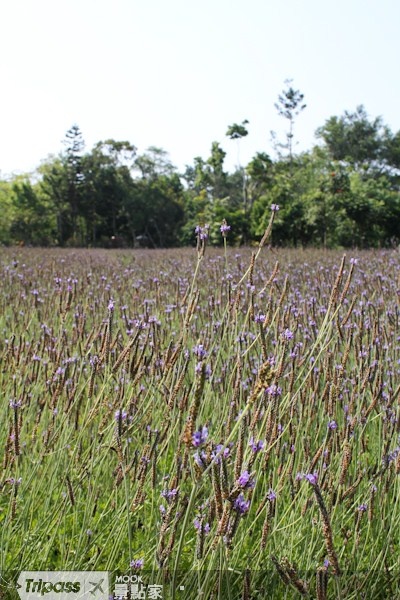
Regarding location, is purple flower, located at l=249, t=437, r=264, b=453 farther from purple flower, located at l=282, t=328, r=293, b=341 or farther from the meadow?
purple flower, located at l=282, t=328, r=293, b=341

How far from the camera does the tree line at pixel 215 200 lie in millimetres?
18719

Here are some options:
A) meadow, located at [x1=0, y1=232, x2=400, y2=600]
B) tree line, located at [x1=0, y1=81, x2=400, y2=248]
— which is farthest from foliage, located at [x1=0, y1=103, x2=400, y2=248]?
meadow, located at [x1=0, y1=232, x2=400, y2=600]

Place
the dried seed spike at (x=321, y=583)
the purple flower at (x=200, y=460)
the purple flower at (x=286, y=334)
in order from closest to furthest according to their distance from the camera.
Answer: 1. the dried seed spike at (x=321, y=583)
2. the purple flower at (x=200, y=460)
3. the purple flower at (x=286, y=334)

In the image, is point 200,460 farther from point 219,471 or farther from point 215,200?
Result: point 215,200

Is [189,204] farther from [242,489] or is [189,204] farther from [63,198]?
[242,489]

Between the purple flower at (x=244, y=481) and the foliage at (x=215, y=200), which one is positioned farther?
the foliage at (x=215, y=200)

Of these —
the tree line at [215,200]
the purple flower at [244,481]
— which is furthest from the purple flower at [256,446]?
the tree line at [215,200]

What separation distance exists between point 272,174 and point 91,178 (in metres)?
10.3

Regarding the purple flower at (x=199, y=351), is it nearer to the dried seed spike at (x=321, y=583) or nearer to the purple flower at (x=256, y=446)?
the purple flower at (x=256, y=446)

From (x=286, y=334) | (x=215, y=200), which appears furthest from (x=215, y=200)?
(x=286, y=334)

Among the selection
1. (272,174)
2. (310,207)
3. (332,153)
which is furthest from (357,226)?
(332,153)

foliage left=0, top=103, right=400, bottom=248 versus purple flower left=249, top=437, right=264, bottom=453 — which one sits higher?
foliage left=0, top=103, right=400, bottom=248

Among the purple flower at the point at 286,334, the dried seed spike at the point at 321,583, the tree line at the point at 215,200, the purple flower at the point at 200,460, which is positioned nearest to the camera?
the dried seed spike at the point at 321,583

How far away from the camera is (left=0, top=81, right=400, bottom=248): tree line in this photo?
18.7 metres
